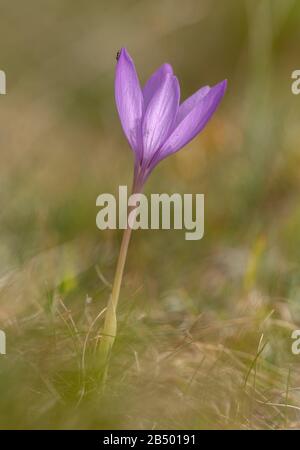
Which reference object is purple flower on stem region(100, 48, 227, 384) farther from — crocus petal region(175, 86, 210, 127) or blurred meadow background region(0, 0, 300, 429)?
blurred meadow background region(0, 0, 300, 429)

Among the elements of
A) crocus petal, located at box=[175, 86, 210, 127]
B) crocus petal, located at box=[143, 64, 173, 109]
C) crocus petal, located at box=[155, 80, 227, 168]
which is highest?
crocus petal, located at box=[143, 64, 173, 109]

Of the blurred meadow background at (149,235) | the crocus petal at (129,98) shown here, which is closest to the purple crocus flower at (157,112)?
the crocus petal at (129,98)

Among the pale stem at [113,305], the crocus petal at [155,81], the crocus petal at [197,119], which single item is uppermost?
the crocus petal at [155,81]

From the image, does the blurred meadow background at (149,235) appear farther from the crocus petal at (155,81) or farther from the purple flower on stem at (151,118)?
the crocus petal at (155,81)

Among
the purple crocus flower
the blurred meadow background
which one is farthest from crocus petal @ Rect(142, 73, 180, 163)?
the blurred meadow background

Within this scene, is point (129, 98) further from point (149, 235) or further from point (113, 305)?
point (149, 235)

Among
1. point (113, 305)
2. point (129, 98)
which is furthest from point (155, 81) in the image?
point (113, 305)
